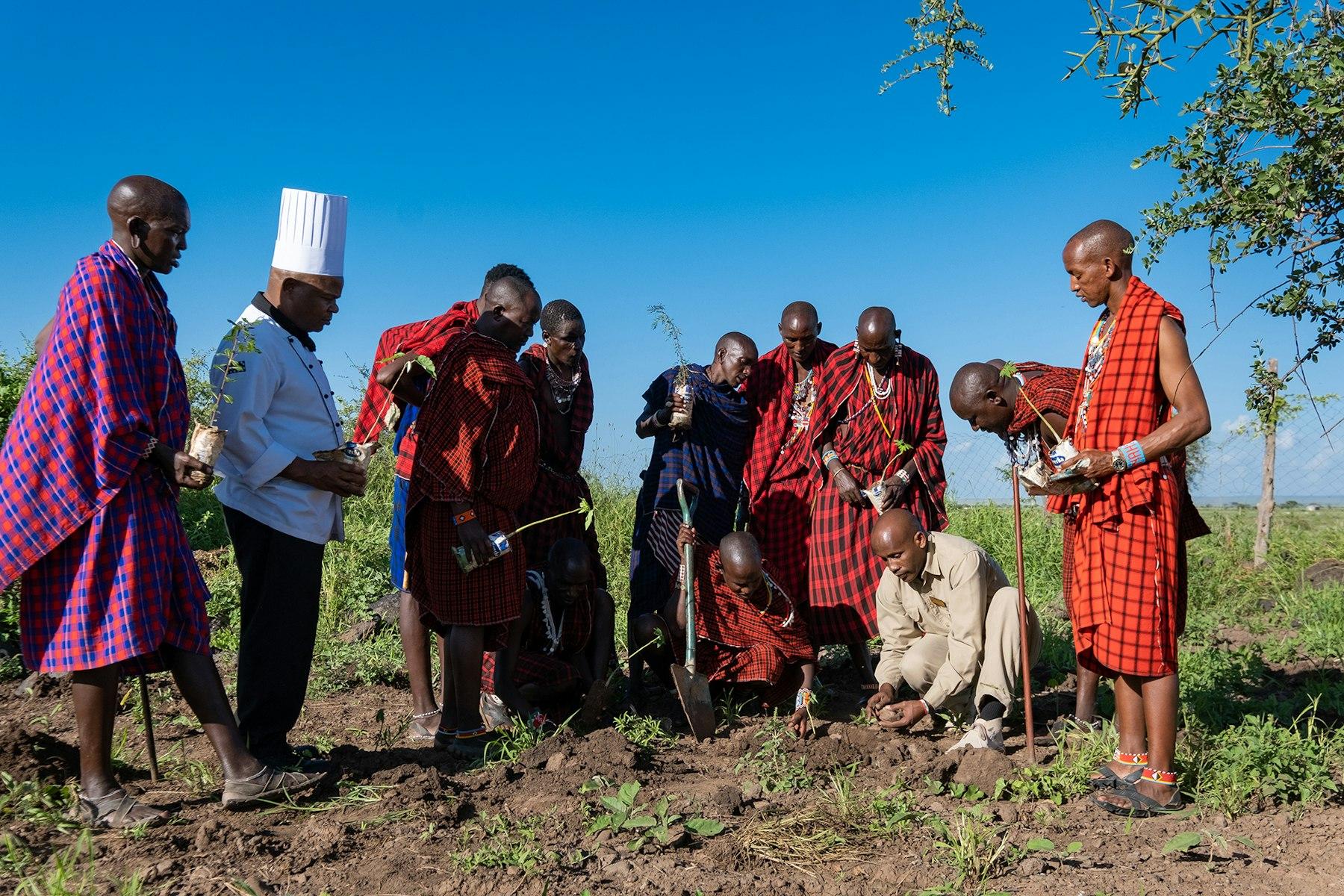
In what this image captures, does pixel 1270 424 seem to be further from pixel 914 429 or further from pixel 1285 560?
pixel 1285 560

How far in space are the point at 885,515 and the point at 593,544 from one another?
160cm

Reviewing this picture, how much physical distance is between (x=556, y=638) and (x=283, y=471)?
188cm

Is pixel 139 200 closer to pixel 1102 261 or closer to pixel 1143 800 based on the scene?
pixel 1102 261

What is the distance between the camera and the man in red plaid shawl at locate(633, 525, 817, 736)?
5.20 meters

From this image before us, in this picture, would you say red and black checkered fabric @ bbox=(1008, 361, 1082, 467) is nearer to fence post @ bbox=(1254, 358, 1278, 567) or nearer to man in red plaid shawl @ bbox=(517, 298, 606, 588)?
man in red plaid shawl @ bbox=(517, 298, 606, 588)

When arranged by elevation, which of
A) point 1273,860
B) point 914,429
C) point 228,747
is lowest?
point 1273,860

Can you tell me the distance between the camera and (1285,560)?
885cm

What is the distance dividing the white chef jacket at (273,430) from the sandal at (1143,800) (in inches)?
115

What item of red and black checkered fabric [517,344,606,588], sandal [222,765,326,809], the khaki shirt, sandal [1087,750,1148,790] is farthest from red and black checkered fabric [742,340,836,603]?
sandal [222,765,326,809]

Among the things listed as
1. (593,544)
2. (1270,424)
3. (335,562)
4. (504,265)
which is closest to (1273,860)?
(1270,424)

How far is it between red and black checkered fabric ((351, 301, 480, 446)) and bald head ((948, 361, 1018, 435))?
7.58 ft

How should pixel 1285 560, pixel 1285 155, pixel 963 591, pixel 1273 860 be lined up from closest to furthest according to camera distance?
pixel 1285 155
pixel 1273 860
pixel 963 591
pixel 1285 560

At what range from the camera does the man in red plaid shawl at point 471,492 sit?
428cm

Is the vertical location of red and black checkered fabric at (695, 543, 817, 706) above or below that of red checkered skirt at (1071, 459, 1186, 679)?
below
